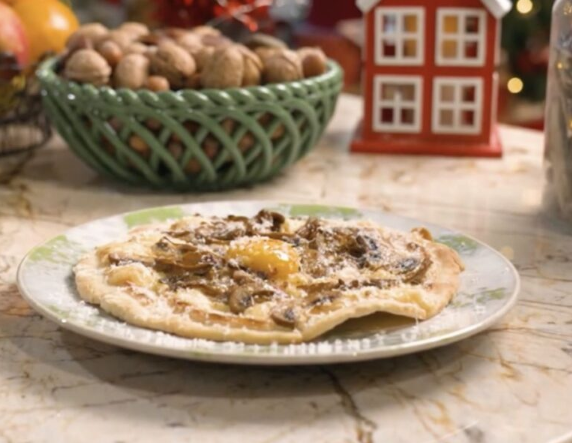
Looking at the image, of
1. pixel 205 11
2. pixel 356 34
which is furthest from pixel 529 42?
pixel 205 11

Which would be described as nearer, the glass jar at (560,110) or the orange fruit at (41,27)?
the glass jar at (560,110)

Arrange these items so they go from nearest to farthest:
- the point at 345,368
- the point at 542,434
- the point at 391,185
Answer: the point at 542,434 → the point at 345,368 → the point at 391,185

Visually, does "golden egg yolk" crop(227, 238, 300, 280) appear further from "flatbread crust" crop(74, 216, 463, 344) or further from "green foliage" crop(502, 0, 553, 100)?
"green foliage" crop(502, 0, 553, 100)

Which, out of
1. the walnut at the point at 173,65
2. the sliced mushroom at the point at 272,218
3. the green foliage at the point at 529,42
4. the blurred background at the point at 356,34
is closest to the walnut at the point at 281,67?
the walnut at the point at 173,65

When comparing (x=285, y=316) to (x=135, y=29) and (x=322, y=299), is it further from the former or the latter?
(x=135, y=29)

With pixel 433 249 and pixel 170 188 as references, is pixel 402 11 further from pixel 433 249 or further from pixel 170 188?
pixel 433 249

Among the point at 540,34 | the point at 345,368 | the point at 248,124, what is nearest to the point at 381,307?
the point at 345,368

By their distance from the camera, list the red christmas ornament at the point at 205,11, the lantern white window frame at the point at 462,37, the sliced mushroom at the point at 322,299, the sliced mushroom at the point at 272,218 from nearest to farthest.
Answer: the sliced mushroom at the point at 322,299 < the sliced mushroom at the point at 272,218 < the lantern white window frame at the point at 462,37 < the red christmas ornament at the point at 205,11

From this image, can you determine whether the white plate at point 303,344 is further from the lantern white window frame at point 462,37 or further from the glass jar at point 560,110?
the lantern white window frame at point 462,37
